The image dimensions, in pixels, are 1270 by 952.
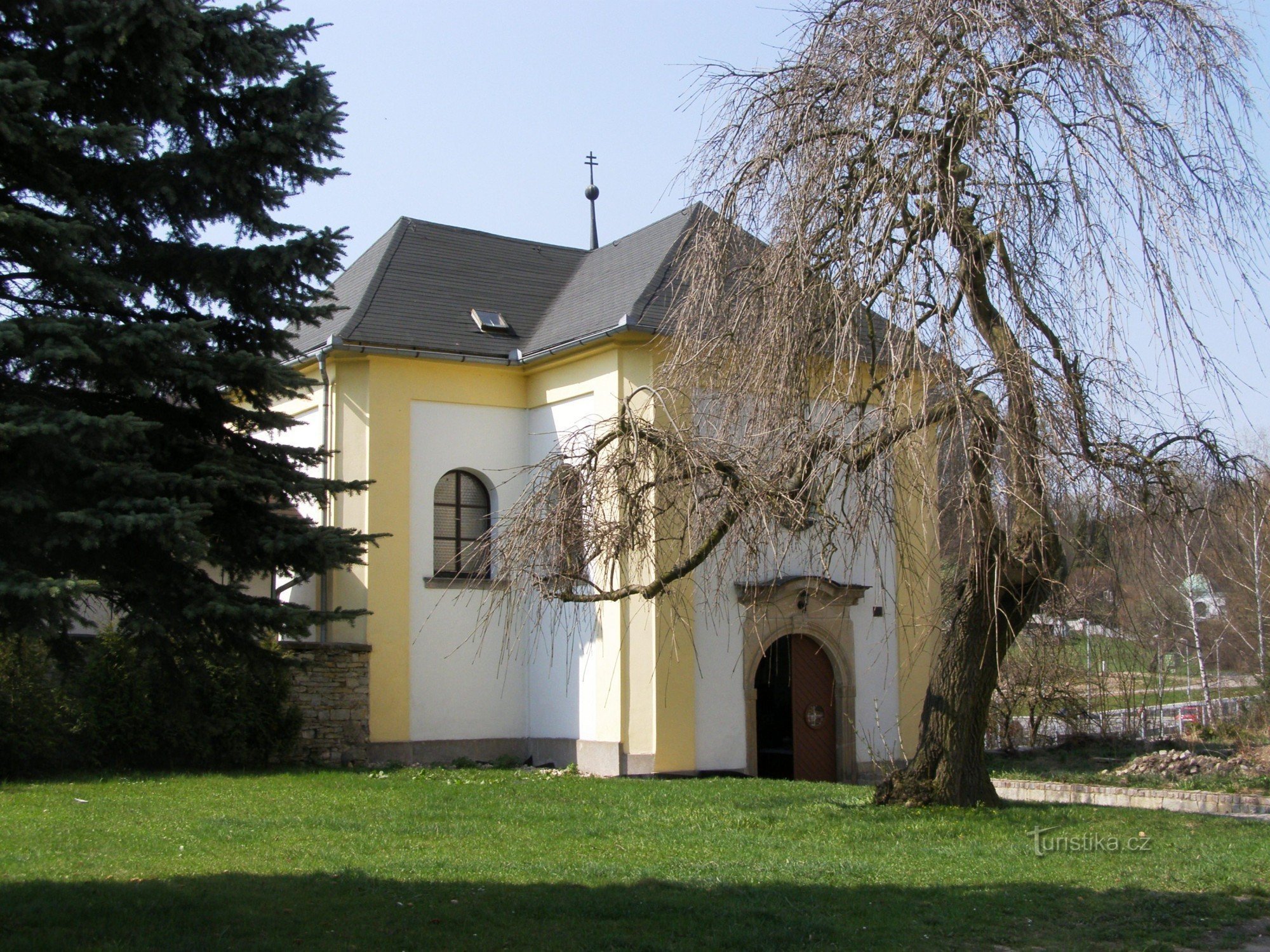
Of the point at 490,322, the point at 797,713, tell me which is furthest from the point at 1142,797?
the point at 490,322

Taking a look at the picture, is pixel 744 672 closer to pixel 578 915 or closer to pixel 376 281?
pixel 376 281

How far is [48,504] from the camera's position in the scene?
20.4 feet

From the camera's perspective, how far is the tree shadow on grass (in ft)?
22.5

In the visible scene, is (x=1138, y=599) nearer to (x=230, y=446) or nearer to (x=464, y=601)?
(x=230, y=446)

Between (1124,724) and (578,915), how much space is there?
17054 millimetres

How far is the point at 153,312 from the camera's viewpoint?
7188mm

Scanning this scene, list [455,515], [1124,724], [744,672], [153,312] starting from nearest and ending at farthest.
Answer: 1. [153,312]
2. [744,672]
3. [455,515]
4. [1124,724]

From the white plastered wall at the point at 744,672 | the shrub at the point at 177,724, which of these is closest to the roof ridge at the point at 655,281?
the white plastered wall at the point at 744,672

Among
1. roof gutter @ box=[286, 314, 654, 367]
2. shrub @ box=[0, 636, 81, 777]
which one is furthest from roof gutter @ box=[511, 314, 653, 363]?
shrub @ box=[0, 636, 81, 777]

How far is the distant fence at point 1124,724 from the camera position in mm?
20922

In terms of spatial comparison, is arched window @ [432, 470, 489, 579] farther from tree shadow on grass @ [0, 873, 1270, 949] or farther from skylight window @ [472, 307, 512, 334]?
tree shadow on grass @ [0, 873, 1270, 949]

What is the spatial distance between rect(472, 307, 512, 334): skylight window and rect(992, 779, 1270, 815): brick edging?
10.3 meters

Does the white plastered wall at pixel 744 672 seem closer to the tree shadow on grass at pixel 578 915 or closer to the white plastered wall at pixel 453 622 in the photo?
the white plastered wall at pixel 453 622

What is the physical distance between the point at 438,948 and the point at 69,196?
4731 mm
